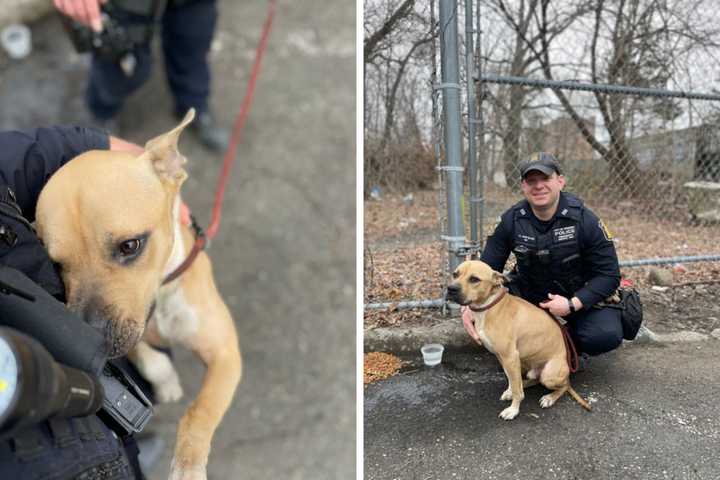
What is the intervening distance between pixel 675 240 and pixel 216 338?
4982mm

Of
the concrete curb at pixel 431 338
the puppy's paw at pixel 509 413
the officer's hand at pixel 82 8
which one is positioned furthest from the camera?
the concrete curb at pixel 431 338

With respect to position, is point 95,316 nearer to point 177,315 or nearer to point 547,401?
point 177,315

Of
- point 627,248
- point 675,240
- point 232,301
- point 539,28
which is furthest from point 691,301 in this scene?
point 539,28

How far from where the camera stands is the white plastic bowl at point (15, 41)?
3.40 meters

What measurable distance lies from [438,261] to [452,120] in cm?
176

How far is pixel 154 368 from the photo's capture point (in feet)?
7.75

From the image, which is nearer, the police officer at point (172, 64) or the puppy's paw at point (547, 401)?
the puppy's paw at point (547, 401)

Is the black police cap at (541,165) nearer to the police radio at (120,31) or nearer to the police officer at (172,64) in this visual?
the police officer at (172,64)

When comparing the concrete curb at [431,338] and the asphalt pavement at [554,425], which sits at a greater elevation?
the concrete curb at [431,338]

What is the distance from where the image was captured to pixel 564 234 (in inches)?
103

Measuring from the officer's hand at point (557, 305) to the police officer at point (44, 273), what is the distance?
6.61 feet

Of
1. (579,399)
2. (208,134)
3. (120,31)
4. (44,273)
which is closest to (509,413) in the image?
(579,399)

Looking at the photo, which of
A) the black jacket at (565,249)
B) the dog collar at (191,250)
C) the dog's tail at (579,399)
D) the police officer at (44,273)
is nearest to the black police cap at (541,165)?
the black jacket at (565,249)

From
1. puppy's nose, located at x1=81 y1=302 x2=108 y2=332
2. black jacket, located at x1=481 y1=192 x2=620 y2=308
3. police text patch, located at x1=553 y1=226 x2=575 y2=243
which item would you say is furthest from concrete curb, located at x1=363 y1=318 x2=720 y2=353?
puppy's nose, located at x1=81 y1=302 x2=108 y2=332
